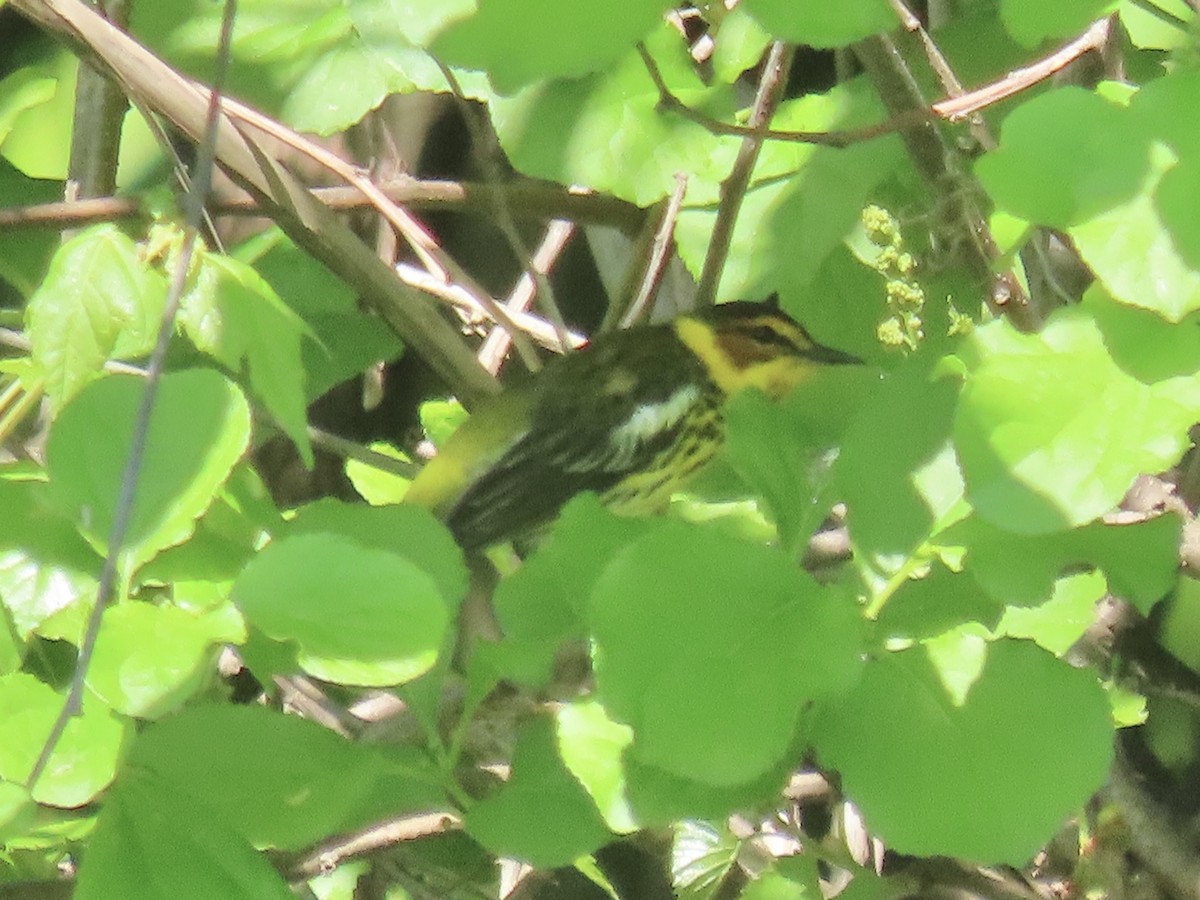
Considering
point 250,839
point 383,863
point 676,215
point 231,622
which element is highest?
point 231,622

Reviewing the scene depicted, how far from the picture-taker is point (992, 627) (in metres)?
0.91

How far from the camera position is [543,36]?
2.13 feet

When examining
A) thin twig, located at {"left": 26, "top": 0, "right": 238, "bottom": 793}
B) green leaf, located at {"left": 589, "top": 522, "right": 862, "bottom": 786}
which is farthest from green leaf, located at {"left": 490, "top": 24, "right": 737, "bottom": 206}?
green leaf, located at {"left": 589, "top": 522, "right": 862, "bottom": 786}

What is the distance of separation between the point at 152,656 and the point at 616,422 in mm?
1917

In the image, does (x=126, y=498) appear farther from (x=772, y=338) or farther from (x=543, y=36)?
(x=772, y=338)

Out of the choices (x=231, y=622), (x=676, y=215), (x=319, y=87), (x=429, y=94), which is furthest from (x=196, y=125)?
(x=429, y=94)

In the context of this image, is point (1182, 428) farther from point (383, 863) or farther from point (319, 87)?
point (383, 863)

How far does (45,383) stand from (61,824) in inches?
14.2

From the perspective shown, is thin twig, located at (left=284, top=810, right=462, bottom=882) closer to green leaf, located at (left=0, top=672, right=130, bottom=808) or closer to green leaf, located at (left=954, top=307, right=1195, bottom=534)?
green leaf, located at (left=0, top=672, right=130, bottom=808)

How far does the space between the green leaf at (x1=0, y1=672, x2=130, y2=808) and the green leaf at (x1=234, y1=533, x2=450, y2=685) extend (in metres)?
0.13

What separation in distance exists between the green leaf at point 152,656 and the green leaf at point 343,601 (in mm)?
117

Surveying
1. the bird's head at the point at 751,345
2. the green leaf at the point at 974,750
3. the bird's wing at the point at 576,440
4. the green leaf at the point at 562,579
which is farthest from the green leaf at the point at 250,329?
the bird's head at the point at 751,345

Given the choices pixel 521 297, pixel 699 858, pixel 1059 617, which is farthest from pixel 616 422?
pixel 1059 617

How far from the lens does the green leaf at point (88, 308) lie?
1.16 m
